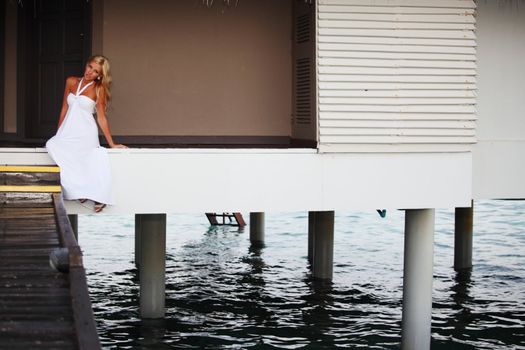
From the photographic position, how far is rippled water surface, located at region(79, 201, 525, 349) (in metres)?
12.8

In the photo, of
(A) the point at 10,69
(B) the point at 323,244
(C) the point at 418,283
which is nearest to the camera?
(C) the point at 418,283

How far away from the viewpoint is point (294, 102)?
12.1m

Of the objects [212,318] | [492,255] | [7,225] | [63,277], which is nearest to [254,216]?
[492,255]

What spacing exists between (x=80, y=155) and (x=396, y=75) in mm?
3226

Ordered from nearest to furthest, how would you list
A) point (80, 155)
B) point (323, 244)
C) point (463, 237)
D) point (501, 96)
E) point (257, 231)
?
point (80, 155), point (501, 96), point (323, 244), point (463, 237), point (257, 231)

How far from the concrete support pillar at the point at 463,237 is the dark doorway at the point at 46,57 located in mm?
7688

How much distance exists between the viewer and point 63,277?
5109 millimetres

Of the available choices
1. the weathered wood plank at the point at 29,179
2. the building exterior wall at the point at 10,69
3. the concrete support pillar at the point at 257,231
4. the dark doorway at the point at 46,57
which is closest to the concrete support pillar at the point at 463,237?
the concrete support pillar at the point at 257,231

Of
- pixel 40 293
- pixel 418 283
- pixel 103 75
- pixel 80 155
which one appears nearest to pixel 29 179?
pixel 80 155

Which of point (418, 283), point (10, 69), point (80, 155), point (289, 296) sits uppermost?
point (10, 69)

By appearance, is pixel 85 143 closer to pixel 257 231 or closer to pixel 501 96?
pixel 501 96

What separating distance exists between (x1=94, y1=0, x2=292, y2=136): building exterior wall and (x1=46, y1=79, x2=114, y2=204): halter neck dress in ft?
11.0

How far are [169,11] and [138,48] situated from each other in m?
0.61

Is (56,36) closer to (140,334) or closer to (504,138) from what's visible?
(140,334)
